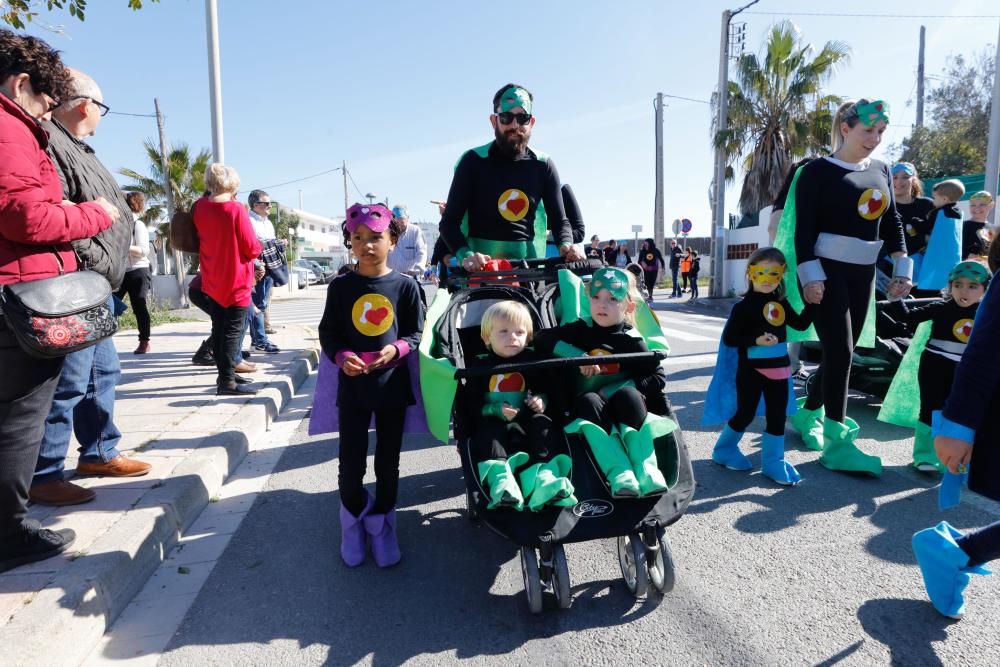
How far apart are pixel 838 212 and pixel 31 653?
14.7ft

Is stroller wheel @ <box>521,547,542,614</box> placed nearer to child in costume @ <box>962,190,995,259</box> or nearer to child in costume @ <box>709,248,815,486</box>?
child in costume @ <box>709,248,815,486</box>

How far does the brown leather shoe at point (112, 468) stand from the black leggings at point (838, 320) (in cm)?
428

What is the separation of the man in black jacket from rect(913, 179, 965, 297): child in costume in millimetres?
6550

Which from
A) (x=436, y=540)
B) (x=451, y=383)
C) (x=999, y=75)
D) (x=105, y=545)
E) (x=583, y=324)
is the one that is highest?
(x=999, y=75)

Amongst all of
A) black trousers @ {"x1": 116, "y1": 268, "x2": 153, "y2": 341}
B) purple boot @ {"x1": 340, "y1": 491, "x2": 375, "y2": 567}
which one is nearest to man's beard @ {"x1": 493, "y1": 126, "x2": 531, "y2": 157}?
purple boot @ {"x1": 340, "y1": 491, "x2": 375, "y2": 567}

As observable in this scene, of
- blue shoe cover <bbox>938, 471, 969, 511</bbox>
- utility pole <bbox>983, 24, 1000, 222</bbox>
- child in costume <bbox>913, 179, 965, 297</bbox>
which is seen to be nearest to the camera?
blue shoe cover <bbox>938, 471, 969, 511</bbox>

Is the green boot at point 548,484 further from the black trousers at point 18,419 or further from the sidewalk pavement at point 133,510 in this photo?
the black trousers at point 18,419

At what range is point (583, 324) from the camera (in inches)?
120

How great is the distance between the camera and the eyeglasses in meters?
3.88

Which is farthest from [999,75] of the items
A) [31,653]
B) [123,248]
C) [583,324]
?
[31,653]

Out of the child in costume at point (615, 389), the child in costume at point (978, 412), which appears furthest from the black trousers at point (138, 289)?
the child in costume at point (978, 412)

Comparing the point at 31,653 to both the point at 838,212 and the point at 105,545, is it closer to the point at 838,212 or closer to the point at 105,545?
the point at 105,545

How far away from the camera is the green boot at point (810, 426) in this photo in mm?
4293

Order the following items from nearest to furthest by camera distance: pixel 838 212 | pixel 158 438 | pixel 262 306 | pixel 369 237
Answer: pixel 369 237, pixel 838 212, pixel 158 438, pixel 262 306
